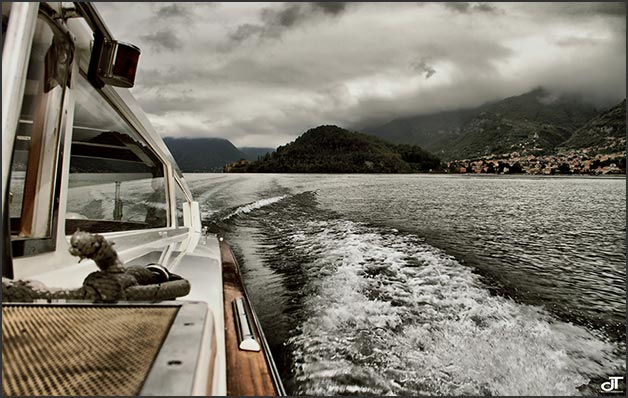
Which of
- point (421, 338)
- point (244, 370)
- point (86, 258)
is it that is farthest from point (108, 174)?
point (421, 338)

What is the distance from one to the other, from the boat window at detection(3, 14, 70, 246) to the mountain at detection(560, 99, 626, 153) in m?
144

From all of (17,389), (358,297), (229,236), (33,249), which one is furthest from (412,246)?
(17,389)

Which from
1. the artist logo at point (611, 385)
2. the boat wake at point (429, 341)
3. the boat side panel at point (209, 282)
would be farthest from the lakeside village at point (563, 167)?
the boat side panel at point (209, 282)

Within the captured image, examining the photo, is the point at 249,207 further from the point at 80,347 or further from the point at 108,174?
the point at 80,347

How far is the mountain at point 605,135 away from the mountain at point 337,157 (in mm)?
56667

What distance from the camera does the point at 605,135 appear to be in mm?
136375

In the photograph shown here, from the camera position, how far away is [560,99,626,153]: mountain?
121m

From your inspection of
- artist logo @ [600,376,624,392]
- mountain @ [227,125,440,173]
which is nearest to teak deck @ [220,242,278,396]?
artist logo @ [600,376,624,392]

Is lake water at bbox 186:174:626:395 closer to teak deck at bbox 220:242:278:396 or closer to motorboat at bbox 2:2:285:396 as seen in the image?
teak deck at bbox 220:242:278:396

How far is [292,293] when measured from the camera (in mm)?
5473

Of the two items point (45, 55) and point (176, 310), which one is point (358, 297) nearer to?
point (176, 310)

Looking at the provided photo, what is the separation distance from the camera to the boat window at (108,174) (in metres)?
2.44

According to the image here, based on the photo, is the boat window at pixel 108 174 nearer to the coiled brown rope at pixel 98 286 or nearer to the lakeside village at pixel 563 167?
the coiled brown rope at pixel 98 286

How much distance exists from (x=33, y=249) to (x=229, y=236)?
8.55 m
